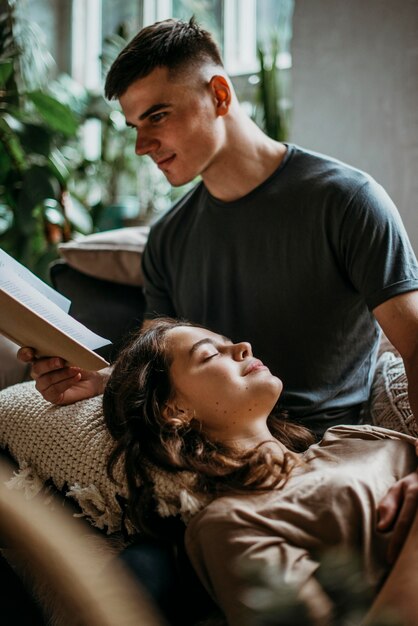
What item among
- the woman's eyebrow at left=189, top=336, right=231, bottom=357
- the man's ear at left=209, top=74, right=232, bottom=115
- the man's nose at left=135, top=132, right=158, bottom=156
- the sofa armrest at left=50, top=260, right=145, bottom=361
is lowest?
the sofa armrest at left=50, top=260, right=145, bottom=361

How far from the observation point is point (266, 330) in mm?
1643

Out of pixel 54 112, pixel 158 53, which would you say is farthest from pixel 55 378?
pixel 54 112

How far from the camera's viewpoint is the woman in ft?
3.25

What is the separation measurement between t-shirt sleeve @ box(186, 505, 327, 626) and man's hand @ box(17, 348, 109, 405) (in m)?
0.44

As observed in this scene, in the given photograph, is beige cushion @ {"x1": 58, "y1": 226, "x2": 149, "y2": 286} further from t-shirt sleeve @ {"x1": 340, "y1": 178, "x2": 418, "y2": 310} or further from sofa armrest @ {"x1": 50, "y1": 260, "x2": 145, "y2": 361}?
t-shirt sleeve @ {"x1": 340, "y1": 178, "x2": 418, "y2": 310}

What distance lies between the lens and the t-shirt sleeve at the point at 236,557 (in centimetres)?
92

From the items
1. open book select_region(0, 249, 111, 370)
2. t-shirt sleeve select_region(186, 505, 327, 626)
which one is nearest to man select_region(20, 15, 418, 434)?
open book select_region(0, 249, 111, 370)

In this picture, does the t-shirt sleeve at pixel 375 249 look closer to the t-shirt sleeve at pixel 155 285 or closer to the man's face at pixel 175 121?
the man's face at pixel 175 121

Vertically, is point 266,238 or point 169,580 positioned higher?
point 266,238

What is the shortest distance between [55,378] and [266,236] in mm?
589

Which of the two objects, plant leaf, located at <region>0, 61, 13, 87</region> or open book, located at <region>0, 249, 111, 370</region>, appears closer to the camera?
open book, located at <region>0, 249, 111, 370</region>

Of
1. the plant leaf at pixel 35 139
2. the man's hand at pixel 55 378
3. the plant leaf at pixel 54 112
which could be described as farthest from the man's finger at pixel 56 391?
the plant leaf at pixel 54 112

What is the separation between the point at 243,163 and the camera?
5.68 ft

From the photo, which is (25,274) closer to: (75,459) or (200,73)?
(75,459)
